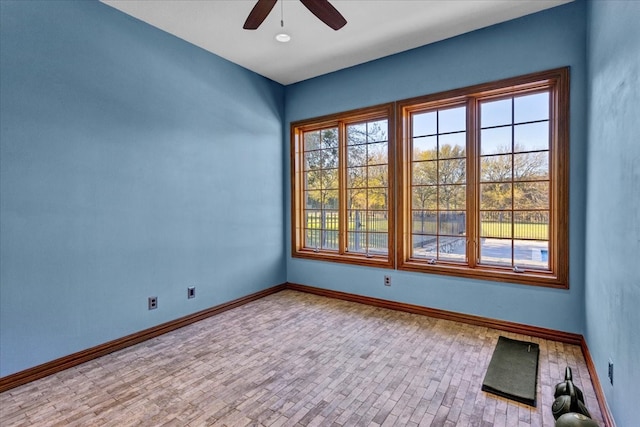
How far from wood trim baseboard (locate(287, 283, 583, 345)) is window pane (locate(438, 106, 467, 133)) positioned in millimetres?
2141

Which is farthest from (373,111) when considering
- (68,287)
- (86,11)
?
(68,287)

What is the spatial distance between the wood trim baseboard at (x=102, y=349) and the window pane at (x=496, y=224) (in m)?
3.14

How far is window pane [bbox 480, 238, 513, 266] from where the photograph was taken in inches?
135

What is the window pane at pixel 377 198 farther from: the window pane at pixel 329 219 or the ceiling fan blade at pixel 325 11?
the ceiling fan blade at pixel 325 11

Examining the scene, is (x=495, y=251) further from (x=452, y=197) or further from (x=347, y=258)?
(x=347, y=258)

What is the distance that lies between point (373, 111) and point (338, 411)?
11.3 feet

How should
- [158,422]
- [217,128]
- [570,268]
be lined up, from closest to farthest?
[158,422] < [570,268] < [217,128]

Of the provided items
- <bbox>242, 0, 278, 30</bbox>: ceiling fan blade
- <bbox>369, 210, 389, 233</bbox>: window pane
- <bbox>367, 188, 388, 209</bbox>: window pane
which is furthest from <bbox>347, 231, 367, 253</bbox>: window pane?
<bbox>242, 0, 278, 30</bbox>: ceiling fan blade

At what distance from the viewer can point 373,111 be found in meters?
4.18

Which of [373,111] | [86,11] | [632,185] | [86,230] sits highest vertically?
[86,11]

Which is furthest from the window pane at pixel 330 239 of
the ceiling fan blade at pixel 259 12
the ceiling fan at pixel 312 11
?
Result: the ceiling fan blade at pixel 259 12

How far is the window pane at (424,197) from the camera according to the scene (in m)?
3.87

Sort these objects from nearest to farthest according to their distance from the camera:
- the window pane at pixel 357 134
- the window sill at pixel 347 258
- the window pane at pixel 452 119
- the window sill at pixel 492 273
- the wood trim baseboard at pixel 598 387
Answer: the wood trim baseboard at pixel 598 387, the window sill at pixel 492 273, the window pane at pixel 452 119, the window sill at pixel 347 258, the window pane at pixel 357 134

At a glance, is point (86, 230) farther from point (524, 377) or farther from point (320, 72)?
point (524, 377)
